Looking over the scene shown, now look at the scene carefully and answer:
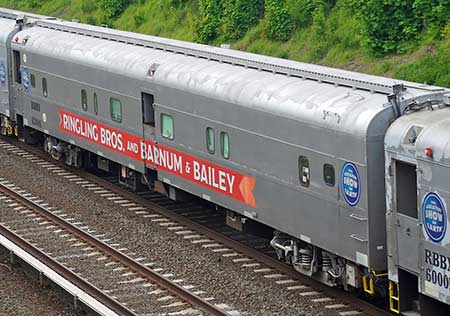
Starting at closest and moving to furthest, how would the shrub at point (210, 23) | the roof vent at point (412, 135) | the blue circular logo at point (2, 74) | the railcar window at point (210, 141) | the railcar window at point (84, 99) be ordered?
the roof vent at point (412, 135) → the railcar window at point (210, 141) → the railcar window at point (84, 99) → the blue circular logo at point (2, 74) → the shrub at point (210, 23)

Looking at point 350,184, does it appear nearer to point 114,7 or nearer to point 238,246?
point 238,246

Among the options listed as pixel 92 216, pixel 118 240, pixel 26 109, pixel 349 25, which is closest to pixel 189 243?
pixel 118 240

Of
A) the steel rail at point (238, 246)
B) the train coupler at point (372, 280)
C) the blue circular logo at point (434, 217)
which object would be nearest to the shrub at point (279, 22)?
the steel rail at point (238, 246)

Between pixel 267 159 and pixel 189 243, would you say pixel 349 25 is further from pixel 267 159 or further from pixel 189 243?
pixel 267 159

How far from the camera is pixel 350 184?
15594 millimetres

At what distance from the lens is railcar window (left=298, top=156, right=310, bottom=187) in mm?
16844

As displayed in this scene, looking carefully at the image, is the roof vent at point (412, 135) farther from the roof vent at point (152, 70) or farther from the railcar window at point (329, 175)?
the roof vent at point (152, 70)

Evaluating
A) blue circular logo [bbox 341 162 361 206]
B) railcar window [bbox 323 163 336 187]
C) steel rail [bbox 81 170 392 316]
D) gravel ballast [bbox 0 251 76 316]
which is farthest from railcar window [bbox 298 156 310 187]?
gravel ballast [bbox 0 251 76 316]

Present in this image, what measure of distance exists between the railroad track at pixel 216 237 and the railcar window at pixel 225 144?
189 centimetres

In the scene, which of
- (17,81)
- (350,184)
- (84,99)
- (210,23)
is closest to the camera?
(350,184)

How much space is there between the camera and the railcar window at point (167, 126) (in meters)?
21.6

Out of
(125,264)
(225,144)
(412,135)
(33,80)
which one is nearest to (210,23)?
(33,80)

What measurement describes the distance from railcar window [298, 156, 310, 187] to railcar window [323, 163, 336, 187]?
53 cm

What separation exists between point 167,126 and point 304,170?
5.46 m
